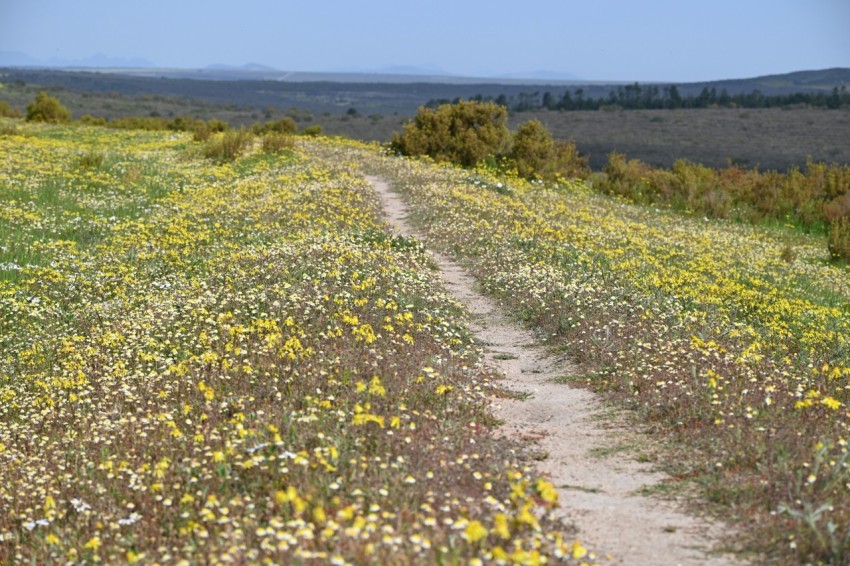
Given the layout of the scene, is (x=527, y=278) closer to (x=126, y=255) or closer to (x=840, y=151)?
(x=126, y=255)

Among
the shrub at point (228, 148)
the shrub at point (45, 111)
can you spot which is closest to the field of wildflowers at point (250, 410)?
the shrub at point (228, 148)

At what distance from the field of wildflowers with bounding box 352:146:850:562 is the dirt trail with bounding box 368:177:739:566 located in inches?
11.3

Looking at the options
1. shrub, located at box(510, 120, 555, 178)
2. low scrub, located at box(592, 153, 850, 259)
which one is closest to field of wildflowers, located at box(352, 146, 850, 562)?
low scrub, located at box(592, 153, 850, 259)

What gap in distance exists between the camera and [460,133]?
33.8 metres

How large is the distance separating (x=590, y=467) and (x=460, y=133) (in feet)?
92.6

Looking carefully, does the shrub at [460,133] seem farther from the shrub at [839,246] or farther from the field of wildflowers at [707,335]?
the shrub at [839,246]

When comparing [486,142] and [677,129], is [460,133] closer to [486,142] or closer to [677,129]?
[486,142]

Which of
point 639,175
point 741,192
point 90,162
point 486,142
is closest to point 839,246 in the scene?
point 741,192

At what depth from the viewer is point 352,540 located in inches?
184

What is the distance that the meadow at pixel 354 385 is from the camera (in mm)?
5191

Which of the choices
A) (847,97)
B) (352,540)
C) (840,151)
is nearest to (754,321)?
(352,540)

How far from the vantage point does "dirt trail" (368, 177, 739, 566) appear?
518cm

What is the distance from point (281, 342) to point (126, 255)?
22.1 ft

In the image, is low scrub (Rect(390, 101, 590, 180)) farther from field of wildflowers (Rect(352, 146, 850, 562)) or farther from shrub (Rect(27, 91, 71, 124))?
shrub (Rect(27, 91, 71, 124))
